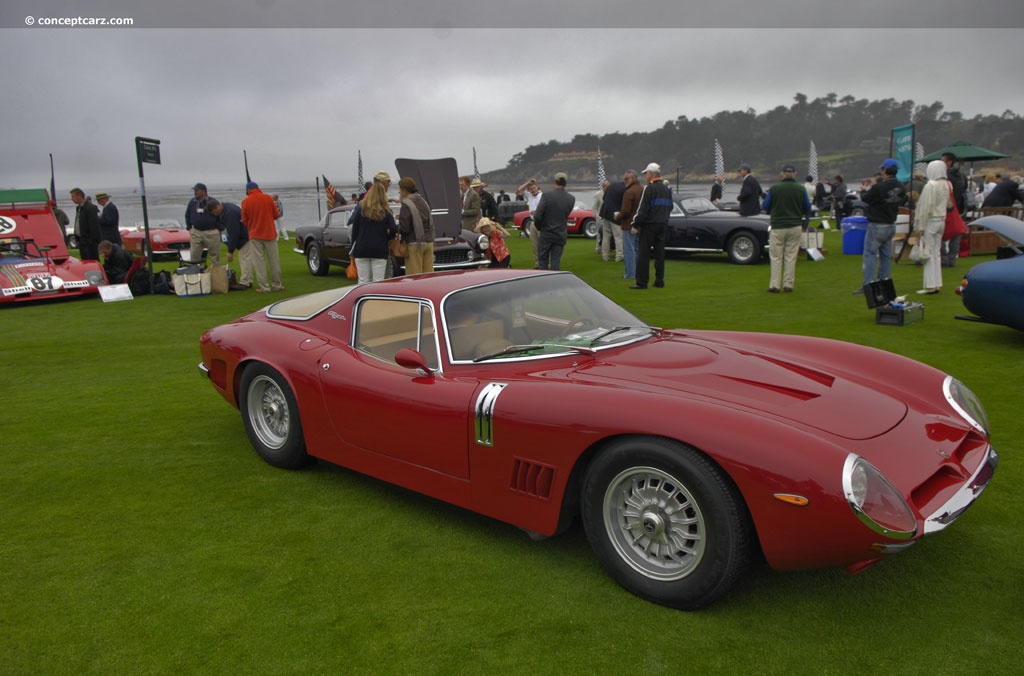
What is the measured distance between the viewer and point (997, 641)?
242cm

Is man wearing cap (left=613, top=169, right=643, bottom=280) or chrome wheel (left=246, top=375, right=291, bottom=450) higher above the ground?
man wearing cap (left=613, top=169, right=643, bottom=280)

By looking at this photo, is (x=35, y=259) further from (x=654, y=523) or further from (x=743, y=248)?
(x=743, y=248)

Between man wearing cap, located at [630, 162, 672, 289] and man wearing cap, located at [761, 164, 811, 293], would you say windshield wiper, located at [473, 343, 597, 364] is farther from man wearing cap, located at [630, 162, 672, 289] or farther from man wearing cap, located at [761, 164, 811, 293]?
man wearing cap, located at [630, 162, 672, 289]

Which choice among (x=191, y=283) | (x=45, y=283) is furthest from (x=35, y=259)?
(x=191, y=283)

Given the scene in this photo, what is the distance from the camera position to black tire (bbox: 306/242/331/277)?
14227 millimetres

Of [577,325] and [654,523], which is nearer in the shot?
[654,523]

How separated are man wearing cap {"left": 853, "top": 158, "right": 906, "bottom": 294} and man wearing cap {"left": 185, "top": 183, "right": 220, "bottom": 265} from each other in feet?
33.7

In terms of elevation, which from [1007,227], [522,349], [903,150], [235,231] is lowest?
[522,349]

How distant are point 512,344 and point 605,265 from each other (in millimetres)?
11224

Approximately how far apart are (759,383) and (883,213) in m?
7.38

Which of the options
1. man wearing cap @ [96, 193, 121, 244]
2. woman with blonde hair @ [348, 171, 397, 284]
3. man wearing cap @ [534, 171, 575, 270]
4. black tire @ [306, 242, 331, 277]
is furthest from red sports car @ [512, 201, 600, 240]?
woman with blonde hair @ [348, 171, 397, 284]

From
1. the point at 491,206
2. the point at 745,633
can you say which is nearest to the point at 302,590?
the point at 745,633

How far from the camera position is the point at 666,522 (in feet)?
8.77

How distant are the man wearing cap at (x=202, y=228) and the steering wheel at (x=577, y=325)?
32.5ft
